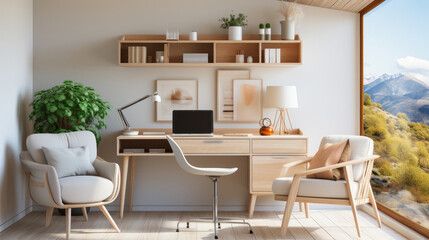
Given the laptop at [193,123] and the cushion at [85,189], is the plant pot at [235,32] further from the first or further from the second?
the cushion at [85,189]

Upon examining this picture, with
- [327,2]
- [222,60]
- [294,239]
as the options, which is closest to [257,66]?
[222,60]

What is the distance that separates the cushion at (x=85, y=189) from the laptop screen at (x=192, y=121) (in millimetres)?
1049

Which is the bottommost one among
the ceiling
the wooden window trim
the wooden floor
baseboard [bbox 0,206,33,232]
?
the wooden floor

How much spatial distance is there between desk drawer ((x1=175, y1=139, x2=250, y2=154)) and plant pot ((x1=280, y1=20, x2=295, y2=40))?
124 cm

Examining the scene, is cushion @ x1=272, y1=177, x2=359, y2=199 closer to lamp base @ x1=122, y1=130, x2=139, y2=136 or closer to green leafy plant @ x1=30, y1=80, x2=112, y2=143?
lamp base @ x1=122, y1=130, x2=139, y2=136

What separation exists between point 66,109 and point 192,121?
50.1 inches

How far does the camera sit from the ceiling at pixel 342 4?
476 centimetres

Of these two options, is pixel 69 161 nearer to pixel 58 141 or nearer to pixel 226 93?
pixel 58 141

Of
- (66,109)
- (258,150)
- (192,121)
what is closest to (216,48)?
(192,121)

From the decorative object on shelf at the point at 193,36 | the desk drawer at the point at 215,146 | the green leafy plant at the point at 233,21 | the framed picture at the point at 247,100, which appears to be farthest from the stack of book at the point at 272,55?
the desk drawer at the point at 215,146

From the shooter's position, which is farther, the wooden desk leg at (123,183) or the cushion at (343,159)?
the wooden desk leg at (123,183)

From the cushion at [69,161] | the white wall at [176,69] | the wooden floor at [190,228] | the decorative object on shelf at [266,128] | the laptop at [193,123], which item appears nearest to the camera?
the wooden floor at [190,228]

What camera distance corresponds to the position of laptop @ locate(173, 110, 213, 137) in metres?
4.74

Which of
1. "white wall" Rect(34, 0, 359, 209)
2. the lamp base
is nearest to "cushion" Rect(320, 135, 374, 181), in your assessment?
"white wall" Rect(34, 0, 359, 209)
